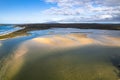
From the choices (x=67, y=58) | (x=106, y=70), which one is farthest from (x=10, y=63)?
(x=106, y=70)

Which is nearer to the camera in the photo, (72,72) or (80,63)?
(72,72)

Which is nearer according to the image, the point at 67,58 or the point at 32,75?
the point at 32,75

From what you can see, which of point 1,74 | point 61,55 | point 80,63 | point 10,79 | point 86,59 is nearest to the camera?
point 10,79

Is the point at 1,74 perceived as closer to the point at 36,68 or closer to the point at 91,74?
the point at 36,68

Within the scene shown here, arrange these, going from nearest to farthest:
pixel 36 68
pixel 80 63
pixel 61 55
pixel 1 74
Answer: 1. pixel 1 74
2. pixel 36 68
3. pixel 80 63
4. pixel 61 55

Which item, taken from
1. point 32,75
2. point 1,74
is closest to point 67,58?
point 32,75

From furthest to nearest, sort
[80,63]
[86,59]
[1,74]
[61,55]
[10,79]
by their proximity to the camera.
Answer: [61,55]
[86,59]
[80,63]
[1,74]
[10,79]

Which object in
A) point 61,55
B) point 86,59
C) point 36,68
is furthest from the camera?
point 61,55

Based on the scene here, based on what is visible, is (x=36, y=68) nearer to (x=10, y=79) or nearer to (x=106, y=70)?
(x=10, y=79)
